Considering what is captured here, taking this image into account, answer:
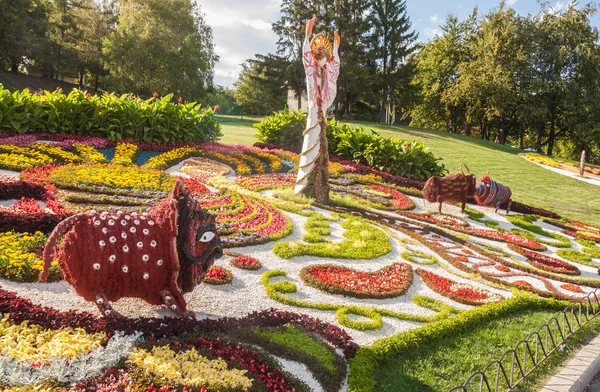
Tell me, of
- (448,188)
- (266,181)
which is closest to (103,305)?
(266,181)

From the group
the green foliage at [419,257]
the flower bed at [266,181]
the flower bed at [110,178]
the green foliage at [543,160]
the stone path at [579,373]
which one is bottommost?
the stone path at [579,373]

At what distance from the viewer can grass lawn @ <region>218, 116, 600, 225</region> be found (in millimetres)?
18016

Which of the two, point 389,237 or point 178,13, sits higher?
point 178,13

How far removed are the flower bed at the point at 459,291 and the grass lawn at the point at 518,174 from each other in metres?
10.5

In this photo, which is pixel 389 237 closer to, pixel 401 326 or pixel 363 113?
pixel 401 326

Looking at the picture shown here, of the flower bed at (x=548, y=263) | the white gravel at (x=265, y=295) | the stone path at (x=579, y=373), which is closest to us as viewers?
the stone path at (x=579, y=373)

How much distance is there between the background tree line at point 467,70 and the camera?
3750 cm

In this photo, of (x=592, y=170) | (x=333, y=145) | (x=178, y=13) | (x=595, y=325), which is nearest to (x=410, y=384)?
(x=595, y=325)

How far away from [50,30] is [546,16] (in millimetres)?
41405

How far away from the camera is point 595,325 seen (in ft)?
22.5

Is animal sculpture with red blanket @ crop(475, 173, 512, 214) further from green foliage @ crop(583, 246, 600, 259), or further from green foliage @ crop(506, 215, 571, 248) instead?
green foliage @ crop(583, 246, 600, 259)

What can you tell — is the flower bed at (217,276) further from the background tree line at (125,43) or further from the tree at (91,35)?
the tree at (91,35)

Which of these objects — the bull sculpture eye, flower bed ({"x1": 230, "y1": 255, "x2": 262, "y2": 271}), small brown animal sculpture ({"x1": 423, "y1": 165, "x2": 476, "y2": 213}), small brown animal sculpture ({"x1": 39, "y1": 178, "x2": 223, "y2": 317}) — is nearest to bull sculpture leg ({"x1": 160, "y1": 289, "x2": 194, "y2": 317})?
small brown animal sculpture ({"x1": 39, "y1": 178, "x2": 223, "y2": 317})

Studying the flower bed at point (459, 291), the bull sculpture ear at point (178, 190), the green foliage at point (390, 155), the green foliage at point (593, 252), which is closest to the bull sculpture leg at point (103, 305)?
the bull sculpture ear at point (178, 190)
